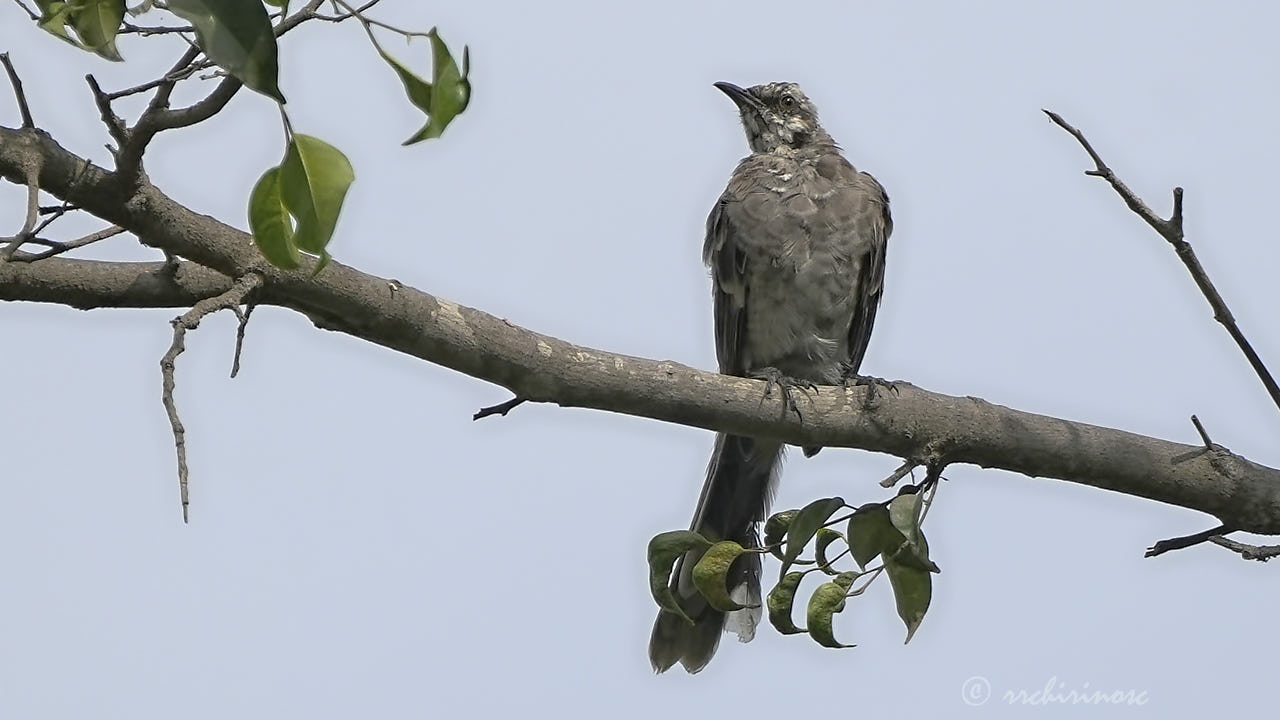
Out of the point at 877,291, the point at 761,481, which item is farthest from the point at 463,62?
the point at 877,291

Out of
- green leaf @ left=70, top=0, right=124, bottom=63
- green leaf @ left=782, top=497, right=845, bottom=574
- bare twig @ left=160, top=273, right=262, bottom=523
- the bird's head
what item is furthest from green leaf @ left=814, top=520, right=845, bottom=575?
the bird's head

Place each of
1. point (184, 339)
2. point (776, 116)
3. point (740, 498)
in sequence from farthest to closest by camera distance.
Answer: point (776, 116)
point (740, 498)
point (184, 339)

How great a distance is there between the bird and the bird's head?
38 centimetres

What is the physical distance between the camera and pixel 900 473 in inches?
157

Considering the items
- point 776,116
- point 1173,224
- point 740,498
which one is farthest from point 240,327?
point 776,116

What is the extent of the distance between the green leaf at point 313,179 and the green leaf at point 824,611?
6.36ft

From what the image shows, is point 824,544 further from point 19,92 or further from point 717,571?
point 19,92

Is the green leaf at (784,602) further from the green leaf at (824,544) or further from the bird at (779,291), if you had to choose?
the bird at (779,291)

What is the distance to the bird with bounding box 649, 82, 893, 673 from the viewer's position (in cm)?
641

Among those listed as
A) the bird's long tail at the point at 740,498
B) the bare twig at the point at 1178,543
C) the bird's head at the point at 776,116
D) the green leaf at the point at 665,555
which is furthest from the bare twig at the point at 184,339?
the bird's head at the point at 776,116

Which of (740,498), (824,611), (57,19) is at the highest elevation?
(740,498)

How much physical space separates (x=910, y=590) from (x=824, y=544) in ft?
0.90

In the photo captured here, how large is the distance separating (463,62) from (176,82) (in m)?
0.74

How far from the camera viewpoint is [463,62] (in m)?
2.24
